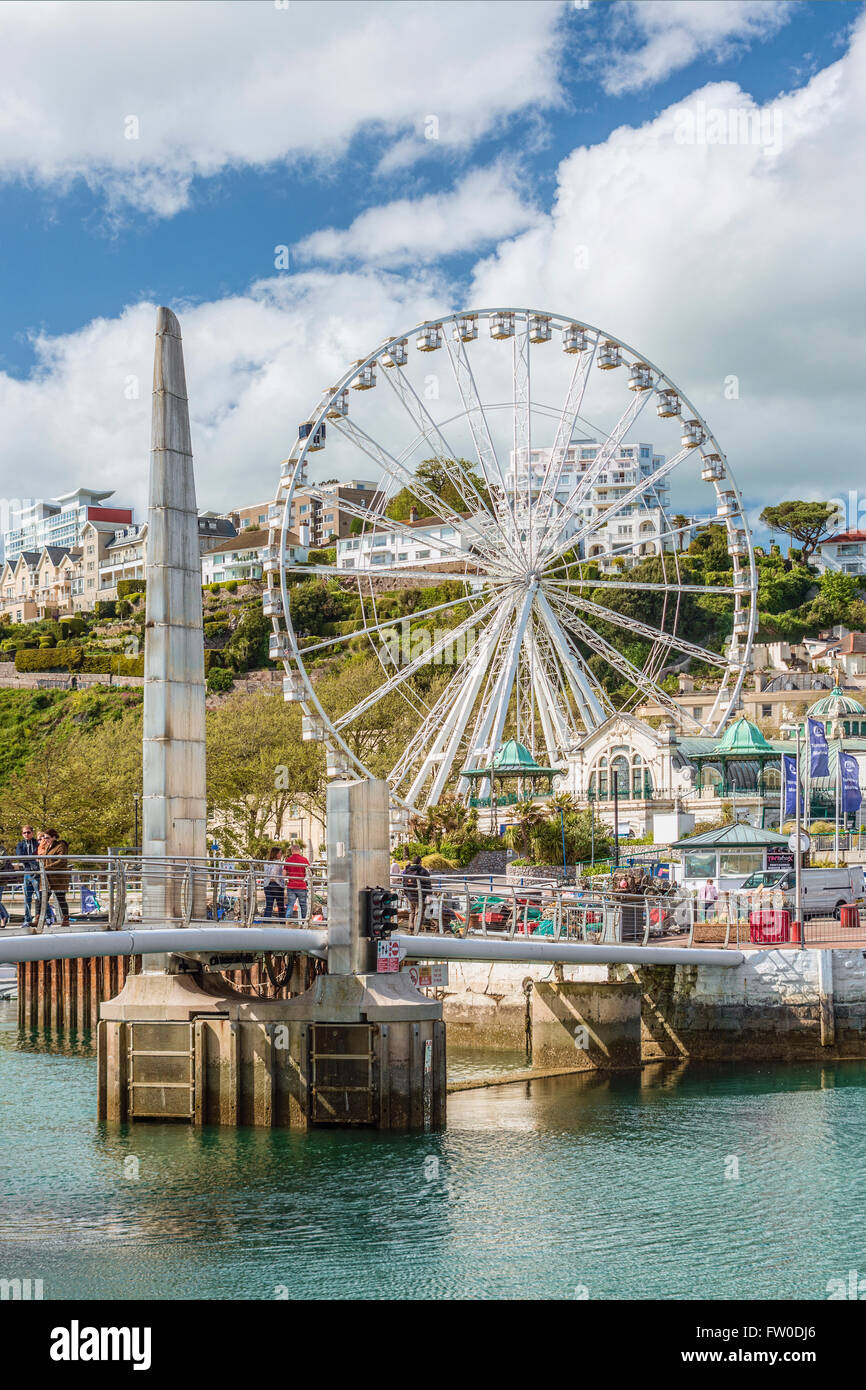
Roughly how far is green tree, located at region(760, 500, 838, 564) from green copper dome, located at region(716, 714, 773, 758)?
299 ft

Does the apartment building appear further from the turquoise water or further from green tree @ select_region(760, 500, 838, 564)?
the turquoise water

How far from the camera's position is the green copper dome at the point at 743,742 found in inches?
2421

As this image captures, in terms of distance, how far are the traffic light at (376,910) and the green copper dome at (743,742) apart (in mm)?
33495

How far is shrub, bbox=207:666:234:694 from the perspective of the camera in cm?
13000

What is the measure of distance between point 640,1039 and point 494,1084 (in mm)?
3958

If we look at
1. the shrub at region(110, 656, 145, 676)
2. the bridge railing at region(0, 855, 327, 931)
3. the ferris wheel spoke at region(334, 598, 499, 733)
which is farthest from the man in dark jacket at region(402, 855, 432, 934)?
the shrub at region(110, 656, 145, 676)

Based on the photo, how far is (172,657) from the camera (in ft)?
105

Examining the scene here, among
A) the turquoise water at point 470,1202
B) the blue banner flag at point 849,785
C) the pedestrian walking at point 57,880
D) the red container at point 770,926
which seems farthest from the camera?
the blue banner flag at point 849,785

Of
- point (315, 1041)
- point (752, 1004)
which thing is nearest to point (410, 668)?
point (752, 1004)

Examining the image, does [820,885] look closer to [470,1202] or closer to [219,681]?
[470,1202]

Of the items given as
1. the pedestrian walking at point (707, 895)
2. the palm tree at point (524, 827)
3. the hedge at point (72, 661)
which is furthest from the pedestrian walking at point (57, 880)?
the hedge at point (72, 661)

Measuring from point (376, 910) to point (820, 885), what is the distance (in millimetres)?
18046

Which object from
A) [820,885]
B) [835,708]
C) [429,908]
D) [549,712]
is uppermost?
[835,708]

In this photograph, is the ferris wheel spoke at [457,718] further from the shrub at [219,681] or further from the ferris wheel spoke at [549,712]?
the shrub at [219,681]
